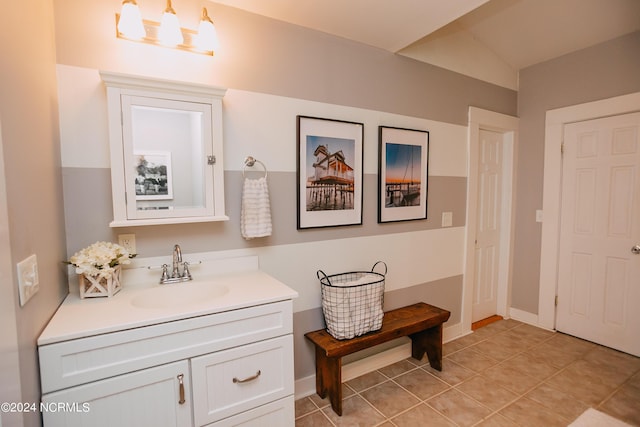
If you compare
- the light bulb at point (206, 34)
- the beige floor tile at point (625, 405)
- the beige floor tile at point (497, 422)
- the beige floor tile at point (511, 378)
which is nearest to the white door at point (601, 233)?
the beige floor tile at point (625, 405)

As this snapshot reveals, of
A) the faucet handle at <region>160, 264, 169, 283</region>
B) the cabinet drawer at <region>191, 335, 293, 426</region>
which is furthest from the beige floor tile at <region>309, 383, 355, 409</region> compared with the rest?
the faucet handle at <region>160, 264, 169, 283</region>

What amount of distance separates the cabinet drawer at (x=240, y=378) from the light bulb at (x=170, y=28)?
1.54 metres

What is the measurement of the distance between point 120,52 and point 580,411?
342cm

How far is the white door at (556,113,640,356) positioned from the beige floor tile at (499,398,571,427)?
1.39 metres

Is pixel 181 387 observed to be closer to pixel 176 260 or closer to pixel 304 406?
pixel 176 260

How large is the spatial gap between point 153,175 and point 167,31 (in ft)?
2.37

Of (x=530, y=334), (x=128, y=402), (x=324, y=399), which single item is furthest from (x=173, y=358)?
(x=530, y=334)

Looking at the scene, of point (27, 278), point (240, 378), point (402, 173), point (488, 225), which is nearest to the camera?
point (27, 278)

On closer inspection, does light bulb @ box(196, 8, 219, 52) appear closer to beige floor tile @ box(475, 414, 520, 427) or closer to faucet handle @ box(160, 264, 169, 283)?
faucet handle @ box(160, 264, 169, 283)

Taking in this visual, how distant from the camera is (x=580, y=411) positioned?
6.70 feet

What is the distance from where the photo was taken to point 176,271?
5.68 ft

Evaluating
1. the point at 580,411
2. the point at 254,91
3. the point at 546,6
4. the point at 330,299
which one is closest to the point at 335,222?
the point at 330,299

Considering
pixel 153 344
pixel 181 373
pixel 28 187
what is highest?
pixel 28 187

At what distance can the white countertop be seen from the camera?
3.83 feet
